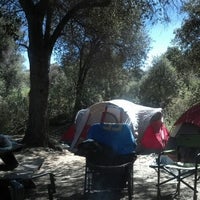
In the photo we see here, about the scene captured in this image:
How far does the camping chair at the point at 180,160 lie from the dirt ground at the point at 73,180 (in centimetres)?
21

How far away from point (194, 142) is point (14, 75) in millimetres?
32349

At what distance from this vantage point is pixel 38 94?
495 inches

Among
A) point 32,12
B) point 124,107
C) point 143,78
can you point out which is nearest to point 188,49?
point 32,12

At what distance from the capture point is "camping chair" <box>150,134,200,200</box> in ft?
21.4

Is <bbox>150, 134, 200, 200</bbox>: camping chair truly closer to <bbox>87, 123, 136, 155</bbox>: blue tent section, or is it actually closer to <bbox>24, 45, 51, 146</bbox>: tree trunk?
<bbox>87, 123, 136, 155</bbox>: blue tent section

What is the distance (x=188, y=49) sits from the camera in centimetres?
1933

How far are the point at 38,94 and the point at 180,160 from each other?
19.3 ft

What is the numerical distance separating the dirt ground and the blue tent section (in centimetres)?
73

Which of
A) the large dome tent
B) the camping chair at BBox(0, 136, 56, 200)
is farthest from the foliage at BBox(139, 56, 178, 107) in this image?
the camping chair at BBox(0, 136, 56, 200)

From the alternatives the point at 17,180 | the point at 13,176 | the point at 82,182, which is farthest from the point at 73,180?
the point at 17,180

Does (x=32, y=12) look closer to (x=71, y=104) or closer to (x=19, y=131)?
(x=19, y=131)

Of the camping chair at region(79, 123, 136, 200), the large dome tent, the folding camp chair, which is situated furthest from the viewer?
the large dome tent

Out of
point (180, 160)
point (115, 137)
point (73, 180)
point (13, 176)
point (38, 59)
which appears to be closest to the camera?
point (13, 176)

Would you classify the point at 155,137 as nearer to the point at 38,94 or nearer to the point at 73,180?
the point at 73,180
